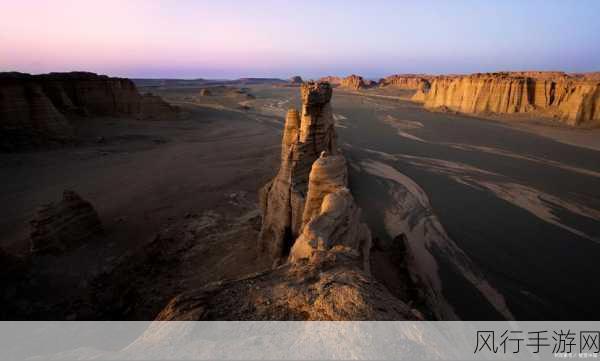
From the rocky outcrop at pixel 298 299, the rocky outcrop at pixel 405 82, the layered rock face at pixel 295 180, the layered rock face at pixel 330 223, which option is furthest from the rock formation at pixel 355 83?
the rocky outcrop at pixel 298 299

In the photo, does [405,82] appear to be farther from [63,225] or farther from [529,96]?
[63,225]

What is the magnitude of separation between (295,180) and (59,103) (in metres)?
26.8

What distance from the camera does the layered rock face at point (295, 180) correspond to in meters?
8.24

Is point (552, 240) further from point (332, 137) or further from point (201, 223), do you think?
point (201, 223)

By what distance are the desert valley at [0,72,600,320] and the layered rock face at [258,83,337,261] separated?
47 millimetres

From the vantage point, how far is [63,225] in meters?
8.98

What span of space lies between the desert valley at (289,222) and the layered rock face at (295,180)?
0.05m

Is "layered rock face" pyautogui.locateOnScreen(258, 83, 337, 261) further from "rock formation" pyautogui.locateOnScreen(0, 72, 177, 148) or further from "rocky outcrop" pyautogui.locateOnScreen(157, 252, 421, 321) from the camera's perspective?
"rock formation" pyautogui.locateOnScreen(0, 72, 177, 148)

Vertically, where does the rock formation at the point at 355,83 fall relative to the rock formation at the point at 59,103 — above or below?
above

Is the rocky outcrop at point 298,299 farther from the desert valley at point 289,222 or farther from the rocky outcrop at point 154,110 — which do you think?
the rocky outcrop at point 154,110

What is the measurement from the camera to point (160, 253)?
→ 9.21 metres

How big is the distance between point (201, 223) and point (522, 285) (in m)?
10.0

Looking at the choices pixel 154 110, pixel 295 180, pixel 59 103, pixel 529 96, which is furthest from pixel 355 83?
pixel 295 180

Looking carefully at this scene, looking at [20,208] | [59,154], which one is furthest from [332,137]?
[59,154]
